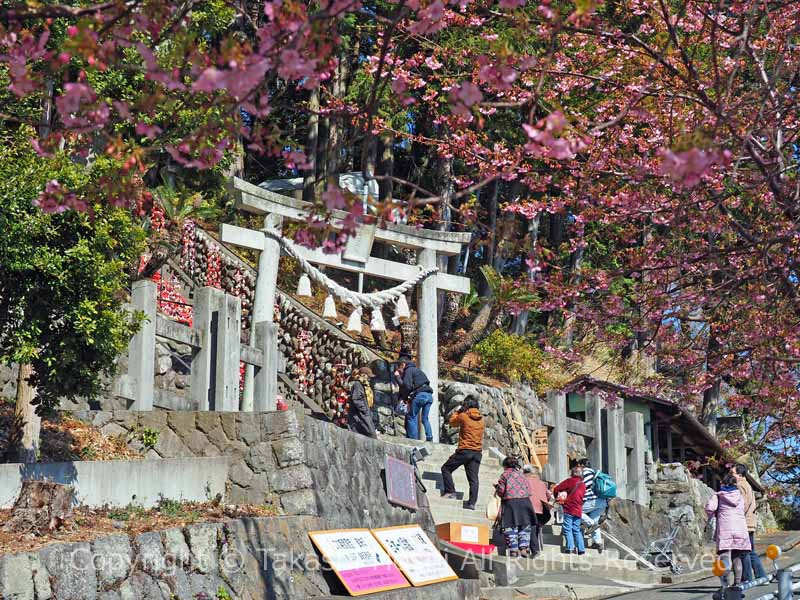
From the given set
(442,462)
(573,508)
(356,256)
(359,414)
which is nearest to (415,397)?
(442,462)

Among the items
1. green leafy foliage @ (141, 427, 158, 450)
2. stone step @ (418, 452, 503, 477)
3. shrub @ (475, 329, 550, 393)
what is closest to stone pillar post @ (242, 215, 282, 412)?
stone step @ (418, 452, 503, 477)

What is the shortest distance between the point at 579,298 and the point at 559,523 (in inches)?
196

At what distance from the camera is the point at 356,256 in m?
18.5

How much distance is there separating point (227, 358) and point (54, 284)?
12.6 ft

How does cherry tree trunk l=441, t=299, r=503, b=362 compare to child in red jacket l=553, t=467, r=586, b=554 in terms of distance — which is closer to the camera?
child in red jacket l=553, t=467, r=586, b=554

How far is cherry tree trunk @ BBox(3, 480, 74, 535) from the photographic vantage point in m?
8.02

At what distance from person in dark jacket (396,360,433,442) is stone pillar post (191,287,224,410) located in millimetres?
5645

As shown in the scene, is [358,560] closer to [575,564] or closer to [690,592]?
[690,592]

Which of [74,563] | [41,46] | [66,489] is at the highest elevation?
[41,46]

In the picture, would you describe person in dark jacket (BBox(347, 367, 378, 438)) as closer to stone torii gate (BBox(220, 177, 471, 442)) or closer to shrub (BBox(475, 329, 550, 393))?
stone torii gate (BBox(220, 177, 471, 442))

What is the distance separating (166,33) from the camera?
571 cm

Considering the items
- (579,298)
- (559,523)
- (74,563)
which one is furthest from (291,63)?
(559,523)

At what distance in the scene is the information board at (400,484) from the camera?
13359 mm

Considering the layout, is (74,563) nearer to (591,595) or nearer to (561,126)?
(561,126)
